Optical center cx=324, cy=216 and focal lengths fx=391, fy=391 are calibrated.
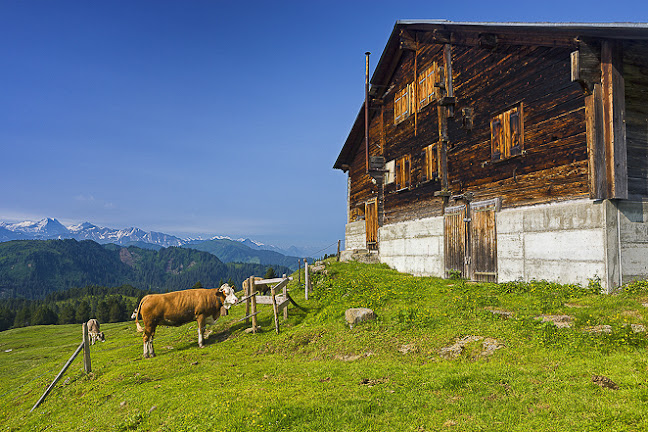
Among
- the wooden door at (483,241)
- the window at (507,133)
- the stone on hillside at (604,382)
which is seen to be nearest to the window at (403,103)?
the window at (507,133)

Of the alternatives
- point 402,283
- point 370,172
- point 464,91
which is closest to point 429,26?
point 464,91

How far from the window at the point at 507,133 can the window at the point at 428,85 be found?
539 centimetres

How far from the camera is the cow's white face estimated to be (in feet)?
55.6

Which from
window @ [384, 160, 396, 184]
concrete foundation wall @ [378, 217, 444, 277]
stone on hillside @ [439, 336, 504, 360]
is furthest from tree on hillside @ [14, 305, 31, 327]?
stone on hillside @ [439, 336, 504, 360]

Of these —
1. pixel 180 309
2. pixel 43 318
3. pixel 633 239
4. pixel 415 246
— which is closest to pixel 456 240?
pixel 415 246

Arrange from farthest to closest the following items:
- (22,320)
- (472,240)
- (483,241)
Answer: (22,320)
(472,240)
(483,241)

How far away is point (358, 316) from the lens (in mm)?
13625

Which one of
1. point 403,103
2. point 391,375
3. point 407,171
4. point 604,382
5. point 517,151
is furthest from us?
point 403,103

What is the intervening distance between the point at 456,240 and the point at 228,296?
12.1 meters

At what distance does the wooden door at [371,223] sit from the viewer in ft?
103

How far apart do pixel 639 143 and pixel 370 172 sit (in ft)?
57.0

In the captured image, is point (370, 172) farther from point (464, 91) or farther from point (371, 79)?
point (464, 91)

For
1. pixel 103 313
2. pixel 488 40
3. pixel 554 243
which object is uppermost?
pixel 488 40

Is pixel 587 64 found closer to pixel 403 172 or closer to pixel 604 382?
pixel 604 382
